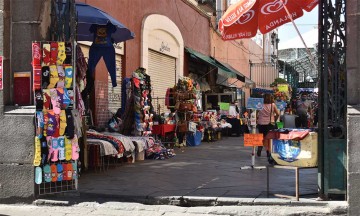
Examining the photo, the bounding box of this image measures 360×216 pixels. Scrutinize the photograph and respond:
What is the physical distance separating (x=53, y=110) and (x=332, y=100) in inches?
156

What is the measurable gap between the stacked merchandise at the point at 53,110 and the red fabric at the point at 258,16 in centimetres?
282

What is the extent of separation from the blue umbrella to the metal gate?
14.8 feet

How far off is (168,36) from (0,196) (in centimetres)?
1233

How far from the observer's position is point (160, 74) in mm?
17703

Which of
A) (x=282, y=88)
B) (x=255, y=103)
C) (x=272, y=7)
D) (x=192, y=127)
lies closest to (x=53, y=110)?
(x=272, y=7)

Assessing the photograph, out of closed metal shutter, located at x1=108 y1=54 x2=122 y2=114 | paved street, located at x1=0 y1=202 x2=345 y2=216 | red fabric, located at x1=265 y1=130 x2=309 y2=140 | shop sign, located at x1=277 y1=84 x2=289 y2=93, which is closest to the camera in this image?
paved street, located at x1=0 y1=202 x2=345 y2=216

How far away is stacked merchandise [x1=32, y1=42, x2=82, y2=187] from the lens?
6684 millimetres

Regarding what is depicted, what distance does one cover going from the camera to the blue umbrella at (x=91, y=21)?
9.07 meters

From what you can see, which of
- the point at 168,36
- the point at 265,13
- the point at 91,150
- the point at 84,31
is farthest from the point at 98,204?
the point at 168,36

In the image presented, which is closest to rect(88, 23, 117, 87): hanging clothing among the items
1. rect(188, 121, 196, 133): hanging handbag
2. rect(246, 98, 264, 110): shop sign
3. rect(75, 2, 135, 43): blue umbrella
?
rect(75, 2, 135, 43): blue umbrella

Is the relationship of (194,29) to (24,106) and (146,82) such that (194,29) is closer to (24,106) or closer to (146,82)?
(146,82)

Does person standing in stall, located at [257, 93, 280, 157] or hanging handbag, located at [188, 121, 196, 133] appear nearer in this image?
person standing in stall, located at [257, 93, 280, 157]

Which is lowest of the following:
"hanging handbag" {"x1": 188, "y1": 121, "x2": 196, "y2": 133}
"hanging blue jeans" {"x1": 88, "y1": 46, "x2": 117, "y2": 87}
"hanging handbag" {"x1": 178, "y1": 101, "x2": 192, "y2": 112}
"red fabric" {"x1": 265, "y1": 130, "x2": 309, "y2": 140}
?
"hanging handbag" {"x1": 188, "y1": 121, "x2": 196, "y2": 133}

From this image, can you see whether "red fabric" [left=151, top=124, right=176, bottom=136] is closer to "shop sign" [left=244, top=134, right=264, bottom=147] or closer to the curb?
"shop sign" [left=244, top=134, right=264, bottom=147]
